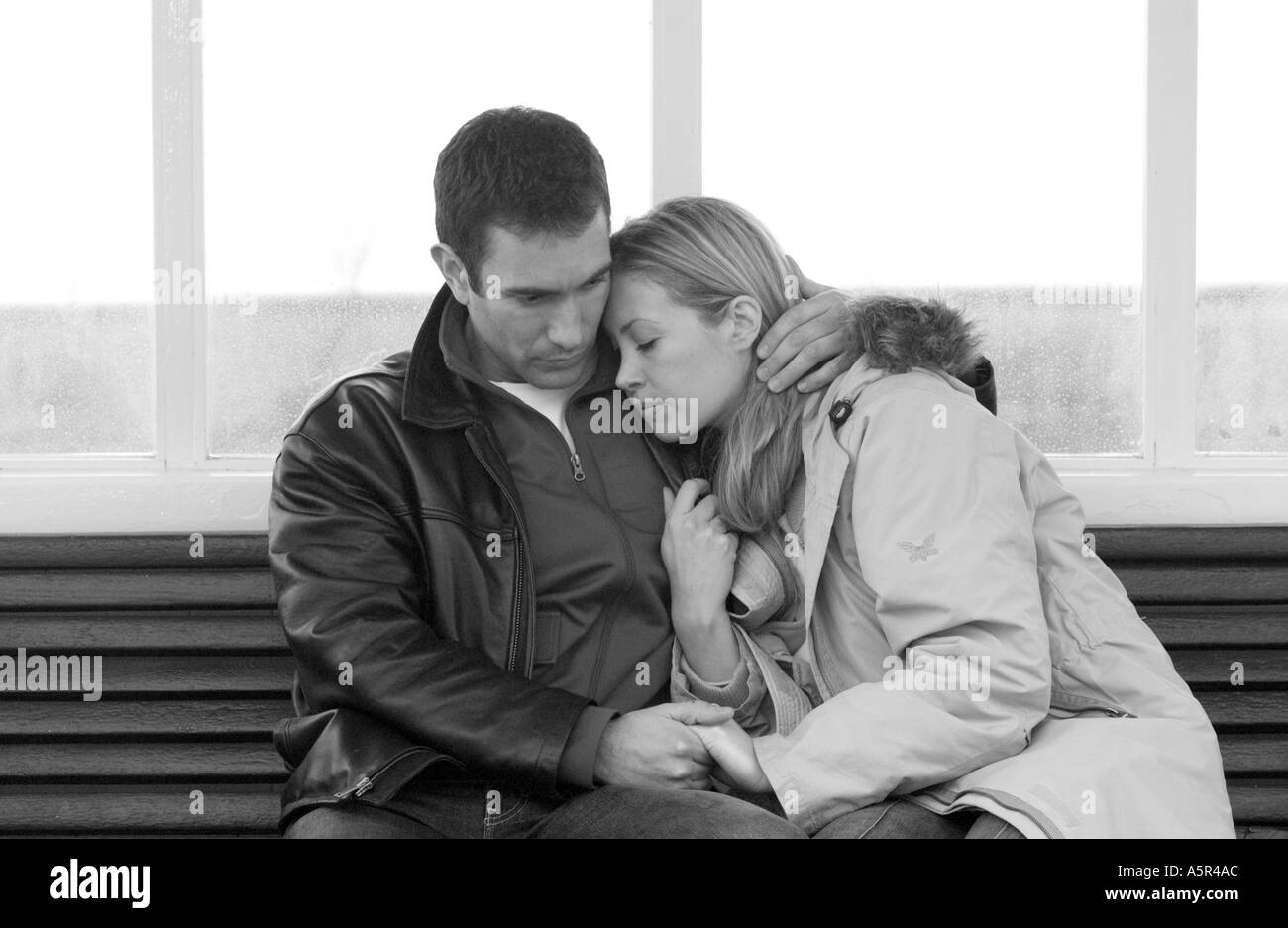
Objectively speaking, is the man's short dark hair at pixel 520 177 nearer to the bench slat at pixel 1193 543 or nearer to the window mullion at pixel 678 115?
the window mullion at pixel 678 115

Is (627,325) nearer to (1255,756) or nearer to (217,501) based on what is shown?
(217,501)

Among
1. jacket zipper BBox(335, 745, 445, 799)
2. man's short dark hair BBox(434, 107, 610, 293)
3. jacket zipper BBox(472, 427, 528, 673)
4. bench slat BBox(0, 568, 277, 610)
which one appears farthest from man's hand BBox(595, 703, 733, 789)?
bench slat BBox(0, 568, 277, 610)

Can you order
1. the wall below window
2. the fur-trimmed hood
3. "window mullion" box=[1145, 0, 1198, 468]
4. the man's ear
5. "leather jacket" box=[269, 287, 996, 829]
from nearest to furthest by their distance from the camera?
1. "leather jacket" box=[269, 287, 996, 829]
2. the fur-trimmed hood
3. the man's ear
4. the wall below window
5. "window mullion" box=[1145, 0, 1198, 468]

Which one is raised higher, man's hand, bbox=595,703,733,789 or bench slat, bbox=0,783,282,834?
man's hand, bbox=595,703,733,789

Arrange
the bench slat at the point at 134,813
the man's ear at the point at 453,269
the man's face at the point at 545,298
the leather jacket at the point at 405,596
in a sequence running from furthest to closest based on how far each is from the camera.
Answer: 1. the bench slat at the point at 134,813
2. the man's ear at the point at 453,269
3. the man's face at the point at 545,298
4. the leather jacket at the point at 405,596

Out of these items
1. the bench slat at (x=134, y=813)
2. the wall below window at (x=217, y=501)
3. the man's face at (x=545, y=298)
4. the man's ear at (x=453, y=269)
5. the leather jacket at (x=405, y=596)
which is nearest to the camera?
the leather jacket at (x=405, y=596)

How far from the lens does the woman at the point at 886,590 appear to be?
2.10 m

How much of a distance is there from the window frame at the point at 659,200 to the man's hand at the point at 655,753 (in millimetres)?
1198

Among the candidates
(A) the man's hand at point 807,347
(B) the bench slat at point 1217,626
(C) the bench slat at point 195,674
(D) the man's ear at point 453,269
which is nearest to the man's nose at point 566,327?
(D) the man's ear at point 453,269

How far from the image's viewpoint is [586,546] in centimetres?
248

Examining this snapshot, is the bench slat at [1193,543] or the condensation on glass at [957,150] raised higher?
the condensation on glass at [957,150]

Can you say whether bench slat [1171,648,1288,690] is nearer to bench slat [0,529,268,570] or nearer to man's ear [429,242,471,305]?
man's ear [429,242,471,305]

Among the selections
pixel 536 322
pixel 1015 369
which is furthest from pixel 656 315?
pixel 1015 369

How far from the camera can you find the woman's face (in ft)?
8.28
